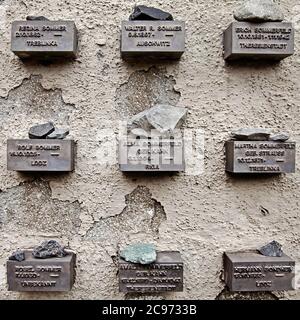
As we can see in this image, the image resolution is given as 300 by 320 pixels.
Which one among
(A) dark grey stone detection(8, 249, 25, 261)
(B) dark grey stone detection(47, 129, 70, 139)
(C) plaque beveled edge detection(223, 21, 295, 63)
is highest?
(C) plaque beveled edge detection(223, 21, 295, 63)

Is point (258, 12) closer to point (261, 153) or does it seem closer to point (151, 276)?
point (261, 153)

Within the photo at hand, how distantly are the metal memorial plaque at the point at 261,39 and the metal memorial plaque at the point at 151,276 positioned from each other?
0.64 metres

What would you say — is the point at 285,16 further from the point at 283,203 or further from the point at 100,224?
the point at 100,224

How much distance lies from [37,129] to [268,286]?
806 millimetres

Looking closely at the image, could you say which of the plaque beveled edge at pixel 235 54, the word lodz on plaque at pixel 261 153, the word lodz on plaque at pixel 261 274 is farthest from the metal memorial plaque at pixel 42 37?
the word lodz on plaque at pixel 261 274

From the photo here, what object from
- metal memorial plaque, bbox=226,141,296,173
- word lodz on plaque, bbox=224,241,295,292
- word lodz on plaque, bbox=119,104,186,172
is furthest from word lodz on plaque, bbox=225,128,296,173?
word lodz on plaque, bbox=224,241,295,292

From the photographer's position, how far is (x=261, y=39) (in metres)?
1.00

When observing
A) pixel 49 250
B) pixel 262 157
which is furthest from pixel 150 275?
pixel 262 157

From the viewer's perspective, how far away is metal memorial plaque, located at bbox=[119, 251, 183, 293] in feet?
3.27

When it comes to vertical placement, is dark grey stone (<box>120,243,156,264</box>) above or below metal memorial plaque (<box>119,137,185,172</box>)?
below

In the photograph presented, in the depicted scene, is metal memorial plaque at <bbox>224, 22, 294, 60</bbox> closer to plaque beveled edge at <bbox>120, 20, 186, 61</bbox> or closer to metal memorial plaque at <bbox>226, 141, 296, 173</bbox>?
plaque beveled edge at <bbox>120, 20, 186, 61</bbox>

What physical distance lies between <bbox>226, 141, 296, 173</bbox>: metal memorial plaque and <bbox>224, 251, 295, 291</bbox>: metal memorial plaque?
0.86 ft

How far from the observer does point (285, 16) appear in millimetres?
1101

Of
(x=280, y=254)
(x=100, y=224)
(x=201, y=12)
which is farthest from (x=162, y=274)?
(x=201, y=12)
